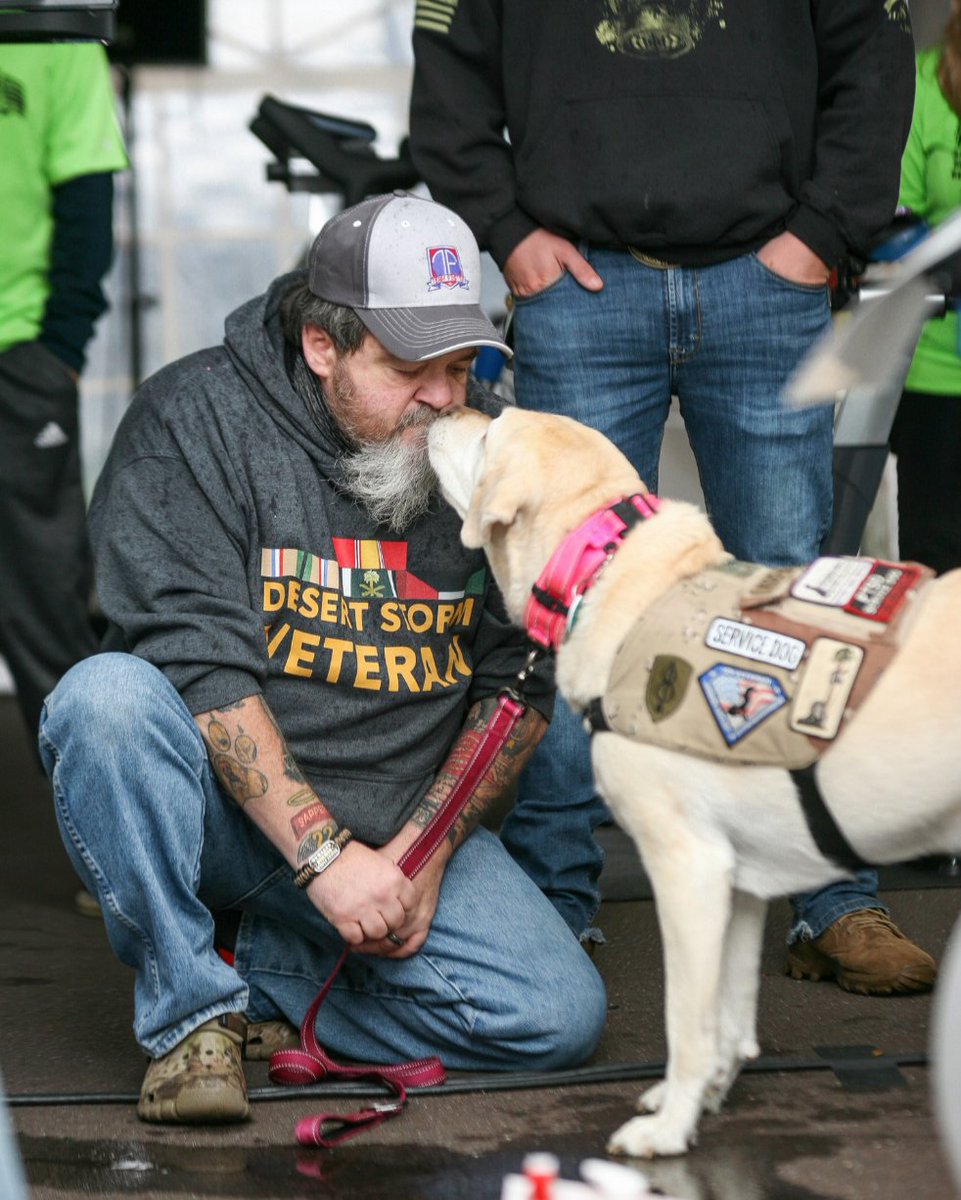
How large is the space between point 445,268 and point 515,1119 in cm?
141

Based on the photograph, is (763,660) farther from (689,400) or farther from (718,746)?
(689,400)

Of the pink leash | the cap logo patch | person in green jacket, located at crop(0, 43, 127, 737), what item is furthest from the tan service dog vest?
person in green jacket, located at crop(0, 43, 127, 737)

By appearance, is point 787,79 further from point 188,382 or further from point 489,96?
point 188,382

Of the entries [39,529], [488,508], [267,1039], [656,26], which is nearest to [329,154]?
[39,529]

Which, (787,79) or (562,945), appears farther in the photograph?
(787,79)

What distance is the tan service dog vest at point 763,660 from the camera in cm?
213

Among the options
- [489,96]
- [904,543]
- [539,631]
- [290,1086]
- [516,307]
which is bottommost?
[290,1086]

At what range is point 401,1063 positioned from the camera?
9.04 feet

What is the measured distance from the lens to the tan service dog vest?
7.00ft

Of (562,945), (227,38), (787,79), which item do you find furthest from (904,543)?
(227,38)

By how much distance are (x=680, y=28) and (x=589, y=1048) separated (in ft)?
6.09

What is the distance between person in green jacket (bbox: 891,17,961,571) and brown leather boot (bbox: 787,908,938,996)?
1.15m

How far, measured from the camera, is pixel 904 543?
3.96 m

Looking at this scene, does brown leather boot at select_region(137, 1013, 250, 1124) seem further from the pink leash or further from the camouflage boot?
the camouflage boot
